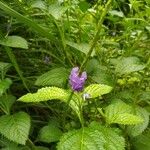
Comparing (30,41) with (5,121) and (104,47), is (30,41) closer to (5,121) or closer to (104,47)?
(104,47)

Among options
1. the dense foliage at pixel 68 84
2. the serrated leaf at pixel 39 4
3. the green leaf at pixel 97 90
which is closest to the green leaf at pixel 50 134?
the dense foliage at pixel 68 84

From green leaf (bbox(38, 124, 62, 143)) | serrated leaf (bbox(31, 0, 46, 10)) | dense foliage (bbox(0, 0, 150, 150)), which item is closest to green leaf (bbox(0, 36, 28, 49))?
dense foliage (bbox(0, 0, 150, 150))

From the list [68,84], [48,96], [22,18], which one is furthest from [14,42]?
[48,96]

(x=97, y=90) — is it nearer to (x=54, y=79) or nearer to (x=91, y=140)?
(x=91, y=140)

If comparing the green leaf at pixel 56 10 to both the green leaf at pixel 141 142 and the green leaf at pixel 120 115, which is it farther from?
the green leaf at pixel 141 142

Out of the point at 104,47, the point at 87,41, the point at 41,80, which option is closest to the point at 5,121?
the point at 41,80
